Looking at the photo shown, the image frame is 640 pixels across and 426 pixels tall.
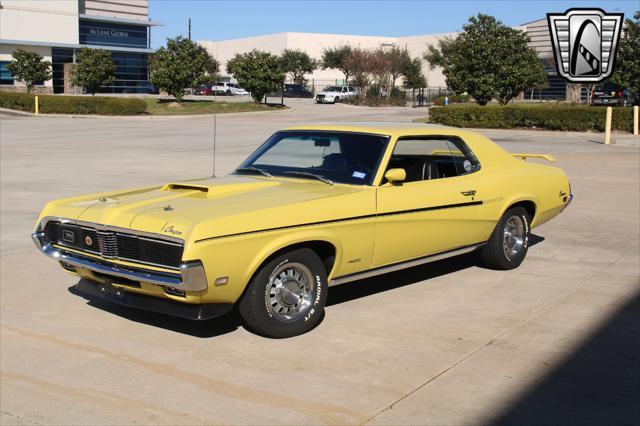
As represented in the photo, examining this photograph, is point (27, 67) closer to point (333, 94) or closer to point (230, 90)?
point (333, 94)

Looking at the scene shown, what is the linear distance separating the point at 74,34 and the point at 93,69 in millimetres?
13203

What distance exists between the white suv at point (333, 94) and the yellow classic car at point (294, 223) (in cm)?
5813

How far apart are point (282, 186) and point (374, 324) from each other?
1.32 metres

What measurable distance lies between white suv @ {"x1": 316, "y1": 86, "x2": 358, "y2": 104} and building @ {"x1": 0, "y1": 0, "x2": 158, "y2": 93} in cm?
1803

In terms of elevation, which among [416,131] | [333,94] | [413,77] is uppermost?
[413,77]

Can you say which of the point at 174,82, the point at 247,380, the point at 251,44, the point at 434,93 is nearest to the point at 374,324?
the point at 247,380

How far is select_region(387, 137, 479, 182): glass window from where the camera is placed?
22.5 ft

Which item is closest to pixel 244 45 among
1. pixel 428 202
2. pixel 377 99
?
pixel 377 99

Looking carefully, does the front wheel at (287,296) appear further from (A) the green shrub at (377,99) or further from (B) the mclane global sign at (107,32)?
(B) the mclane global sign at (107,32)

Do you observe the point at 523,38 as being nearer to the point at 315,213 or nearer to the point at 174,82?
the point at 174,82

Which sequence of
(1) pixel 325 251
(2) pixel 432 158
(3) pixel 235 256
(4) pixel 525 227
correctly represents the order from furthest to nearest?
(4) pixel 525 227
(2) pixel 432 158
(1) pixel 325 251
(3) pixel 235 256

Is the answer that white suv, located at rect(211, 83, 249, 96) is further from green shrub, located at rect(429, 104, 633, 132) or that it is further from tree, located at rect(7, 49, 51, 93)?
green shrub, located at rect(429, 104, 633, 132)

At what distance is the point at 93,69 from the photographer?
55.8 m

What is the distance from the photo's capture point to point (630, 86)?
34.2m
